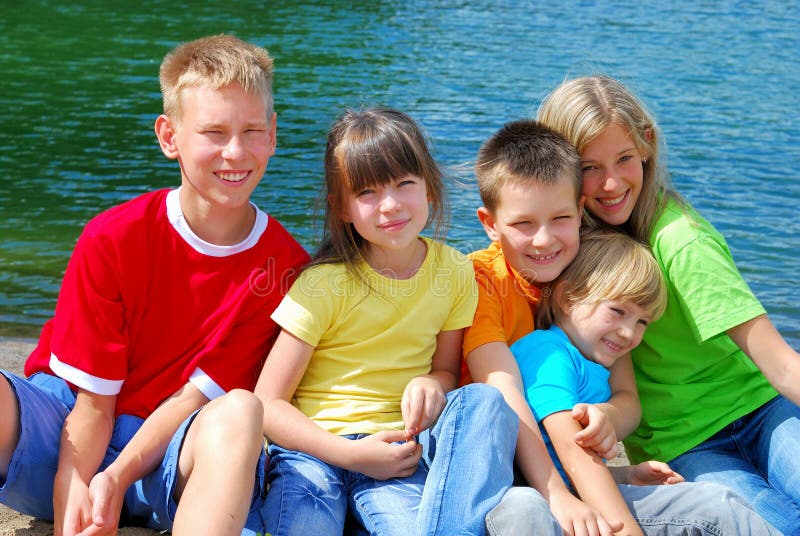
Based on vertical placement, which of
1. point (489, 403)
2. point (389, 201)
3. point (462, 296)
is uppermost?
point (389, 201)

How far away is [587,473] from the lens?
9.81ft

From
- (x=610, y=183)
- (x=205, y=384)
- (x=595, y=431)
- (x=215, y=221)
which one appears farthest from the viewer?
(x=610, y=183)

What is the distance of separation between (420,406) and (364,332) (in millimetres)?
369

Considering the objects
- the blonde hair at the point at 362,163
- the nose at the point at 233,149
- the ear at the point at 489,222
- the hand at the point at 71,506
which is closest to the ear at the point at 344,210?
the blonde hair at the point at 362,163

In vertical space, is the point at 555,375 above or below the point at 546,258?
below

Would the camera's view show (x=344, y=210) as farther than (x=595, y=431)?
Yes

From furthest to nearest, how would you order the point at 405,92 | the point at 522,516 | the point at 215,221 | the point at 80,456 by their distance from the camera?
the point at 405,92, the point at 215,221, the point at 80,456, the point at 522,516

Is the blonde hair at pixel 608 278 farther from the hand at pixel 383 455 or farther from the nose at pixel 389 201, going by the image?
the hand at pixel 383 455

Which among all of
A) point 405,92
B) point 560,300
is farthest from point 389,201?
point 405,92

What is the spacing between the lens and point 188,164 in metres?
3.19

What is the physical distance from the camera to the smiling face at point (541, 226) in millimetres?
3391

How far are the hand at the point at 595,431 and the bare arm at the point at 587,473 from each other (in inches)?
0.9

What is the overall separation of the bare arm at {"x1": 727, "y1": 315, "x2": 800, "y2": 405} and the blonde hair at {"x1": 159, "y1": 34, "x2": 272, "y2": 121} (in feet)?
5.87

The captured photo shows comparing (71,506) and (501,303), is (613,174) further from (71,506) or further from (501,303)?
(71,506)
